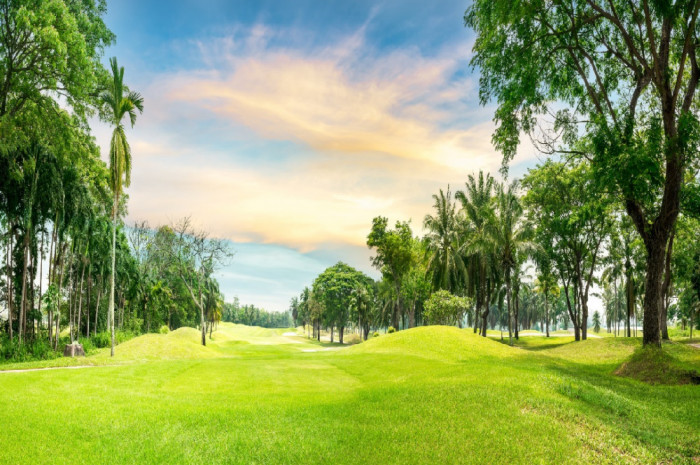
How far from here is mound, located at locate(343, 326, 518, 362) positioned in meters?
26.2

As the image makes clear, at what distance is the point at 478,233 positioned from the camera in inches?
1705

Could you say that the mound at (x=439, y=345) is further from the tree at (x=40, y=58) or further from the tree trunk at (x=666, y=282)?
the tree at (x=40, y=58)

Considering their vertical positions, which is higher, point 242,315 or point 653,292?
point 653,292

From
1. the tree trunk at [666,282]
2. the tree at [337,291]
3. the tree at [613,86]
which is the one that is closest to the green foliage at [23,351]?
the tree at [613,86]

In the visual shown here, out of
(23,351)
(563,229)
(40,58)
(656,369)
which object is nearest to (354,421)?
(656,369)

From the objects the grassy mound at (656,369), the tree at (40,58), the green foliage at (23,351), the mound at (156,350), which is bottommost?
the mound at (156,350)

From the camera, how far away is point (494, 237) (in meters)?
39.7

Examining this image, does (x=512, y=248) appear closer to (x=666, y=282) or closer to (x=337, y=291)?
(x=666, y=282)

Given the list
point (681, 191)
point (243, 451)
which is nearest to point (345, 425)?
point (243, 451)

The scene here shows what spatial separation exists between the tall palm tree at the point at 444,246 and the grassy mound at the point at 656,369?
27096mm

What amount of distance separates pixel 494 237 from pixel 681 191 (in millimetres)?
20573

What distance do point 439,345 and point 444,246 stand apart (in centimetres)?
1968

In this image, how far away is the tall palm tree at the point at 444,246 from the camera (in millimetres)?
45500

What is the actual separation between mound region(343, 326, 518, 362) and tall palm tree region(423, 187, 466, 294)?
13735 millimetres
